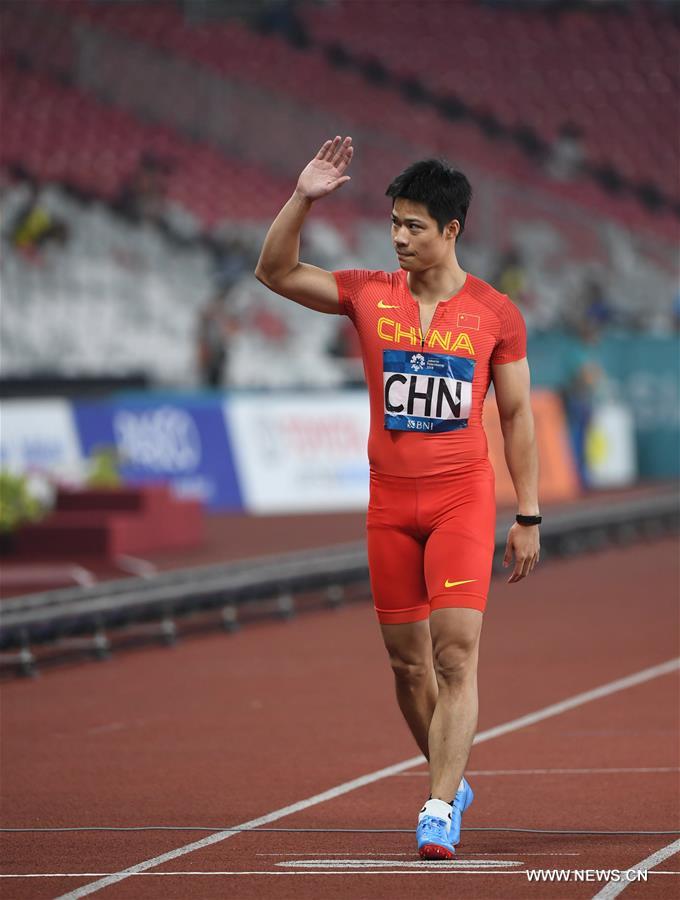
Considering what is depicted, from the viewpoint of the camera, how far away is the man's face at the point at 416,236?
5.87 metres

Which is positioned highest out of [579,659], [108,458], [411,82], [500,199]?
[411,82]

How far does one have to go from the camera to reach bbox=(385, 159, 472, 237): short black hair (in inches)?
231

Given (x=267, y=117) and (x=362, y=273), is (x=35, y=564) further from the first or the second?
(x=267, y=117)

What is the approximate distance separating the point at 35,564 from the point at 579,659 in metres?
8.01

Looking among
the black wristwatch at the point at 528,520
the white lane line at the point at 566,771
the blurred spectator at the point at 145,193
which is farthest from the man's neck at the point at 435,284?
the blurred spectator at the point at 145,193

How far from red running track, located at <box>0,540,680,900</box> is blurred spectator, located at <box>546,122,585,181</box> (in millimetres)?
22015

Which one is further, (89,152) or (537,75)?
(537,75)

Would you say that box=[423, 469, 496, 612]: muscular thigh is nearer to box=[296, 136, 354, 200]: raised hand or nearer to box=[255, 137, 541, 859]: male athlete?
box=[255, 137, 541, 859]: male athlete

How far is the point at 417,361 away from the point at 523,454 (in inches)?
20.3

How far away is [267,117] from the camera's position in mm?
33531

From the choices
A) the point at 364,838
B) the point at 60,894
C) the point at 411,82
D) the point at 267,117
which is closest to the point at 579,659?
the point at 364,838

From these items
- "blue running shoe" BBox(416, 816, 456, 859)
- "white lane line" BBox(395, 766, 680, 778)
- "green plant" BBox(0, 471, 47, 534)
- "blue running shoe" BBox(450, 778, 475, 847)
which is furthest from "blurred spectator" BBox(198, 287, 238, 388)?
"blue running shoe" BBox(416, 816, 456, 859)

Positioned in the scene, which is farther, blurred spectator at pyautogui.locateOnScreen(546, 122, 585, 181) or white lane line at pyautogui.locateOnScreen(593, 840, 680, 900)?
blurred spectator at pyautogui.locateOnScreen(546, 122, 585, 181)

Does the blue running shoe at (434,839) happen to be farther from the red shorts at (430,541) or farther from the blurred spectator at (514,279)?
the blurred spectator at (514,279)
